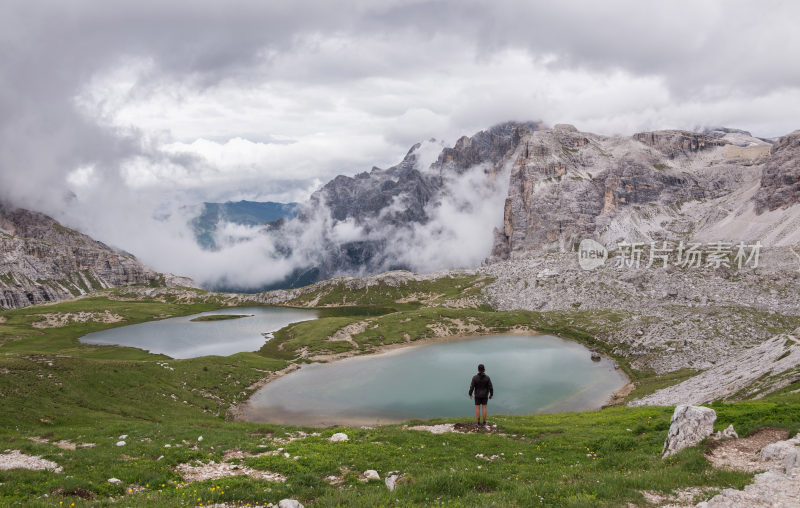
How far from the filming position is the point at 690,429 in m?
19.1

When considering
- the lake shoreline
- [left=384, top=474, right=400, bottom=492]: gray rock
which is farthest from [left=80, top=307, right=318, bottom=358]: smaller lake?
[left=384, top=474, right=400, bottom=492]: gray rock

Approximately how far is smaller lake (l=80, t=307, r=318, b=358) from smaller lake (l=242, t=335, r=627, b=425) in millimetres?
45705

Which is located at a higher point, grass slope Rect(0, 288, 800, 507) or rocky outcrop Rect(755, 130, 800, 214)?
rocky outcrop Rect(755, 130, 800, 214)

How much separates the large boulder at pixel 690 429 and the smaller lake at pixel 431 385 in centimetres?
4648

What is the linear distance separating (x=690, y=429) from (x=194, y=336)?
542 feet

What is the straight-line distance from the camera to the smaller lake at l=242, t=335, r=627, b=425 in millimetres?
66625

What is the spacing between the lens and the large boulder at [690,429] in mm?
18938

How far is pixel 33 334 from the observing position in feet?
524

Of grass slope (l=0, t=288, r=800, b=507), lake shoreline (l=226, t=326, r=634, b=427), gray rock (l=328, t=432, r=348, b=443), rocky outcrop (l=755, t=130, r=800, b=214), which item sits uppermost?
rocky outcrop (l=755, t=130, r=800, b=214)

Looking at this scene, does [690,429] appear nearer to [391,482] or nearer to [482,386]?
[482,386]

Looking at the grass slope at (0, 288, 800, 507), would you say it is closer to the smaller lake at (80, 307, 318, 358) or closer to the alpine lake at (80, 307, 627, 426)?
the alpine lake at (80, 307, 627, 426)

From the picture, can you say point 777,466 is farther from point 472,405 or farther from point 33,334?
point 33,334

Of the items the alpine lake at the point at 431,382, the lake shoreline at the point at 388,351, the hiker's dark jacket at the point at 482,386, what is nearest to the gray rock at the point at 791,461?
the hiker's dark jacket at the point at 482,386

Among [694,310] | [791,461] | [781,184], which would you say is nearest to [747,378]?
[791,461]
